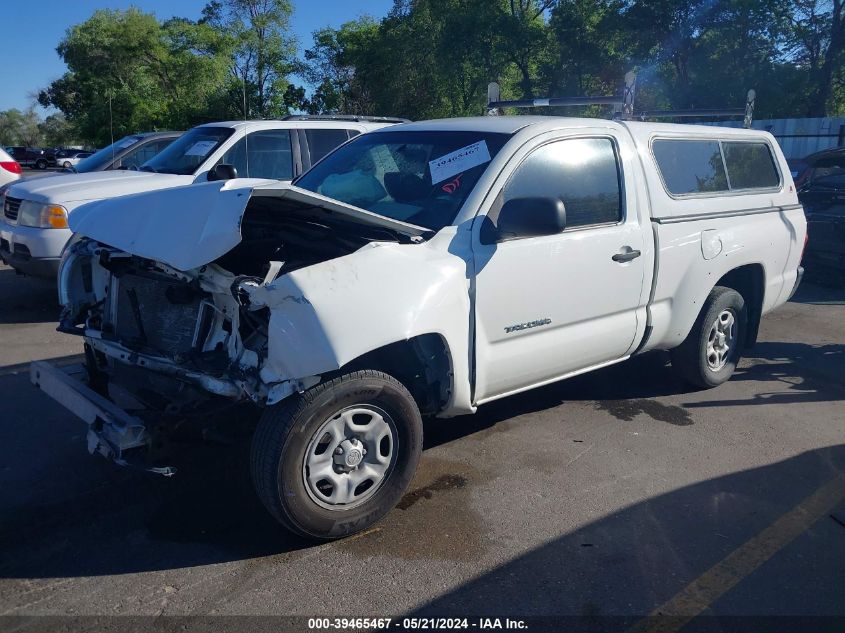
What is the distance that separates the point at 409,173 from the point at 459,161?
1.19ft

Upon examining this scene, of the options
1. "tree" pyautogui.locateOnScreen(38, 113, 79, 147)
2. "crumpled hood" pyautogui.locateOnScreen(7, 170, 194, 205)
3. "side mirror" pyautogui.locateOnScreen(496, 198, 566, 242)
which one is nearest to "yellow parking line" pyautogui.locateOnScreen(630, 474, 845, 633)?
"side mirror" pyautogui.locateOnScreen(496, 198, 566, 242)

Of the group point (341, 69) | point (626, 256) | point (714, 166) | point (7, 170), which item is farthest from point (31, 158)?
point (626, 256)

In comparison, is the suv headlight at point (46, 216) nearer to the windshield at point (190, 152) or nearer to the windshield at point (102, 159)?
the windshield at point (190, 152)

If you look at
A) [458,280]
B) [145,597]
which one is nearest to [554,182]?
[458,280]

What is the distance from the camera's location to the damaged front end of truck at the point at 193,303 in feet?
10.5

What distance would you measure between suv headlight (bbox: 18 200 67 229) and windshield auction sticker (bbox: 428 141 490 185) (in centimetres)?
448

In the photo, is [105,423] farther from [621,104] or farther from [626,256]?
[621,104]

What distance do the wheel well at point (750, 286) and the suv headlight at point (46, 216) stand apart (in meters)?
5.95

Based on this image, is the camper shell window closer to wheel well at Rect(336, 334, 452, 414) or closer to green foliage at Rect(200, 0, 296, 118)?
wheel well at Rect(336, 334, 452, 414)

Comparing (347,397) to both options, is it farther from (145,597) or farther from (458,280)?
(145,597)

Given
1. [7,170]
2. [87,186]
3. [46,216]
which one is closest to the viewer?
[46,216]

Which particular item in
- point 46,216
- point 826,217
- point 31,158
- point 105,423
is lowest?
point 105,423

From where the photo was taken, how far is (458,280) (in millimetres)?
3746

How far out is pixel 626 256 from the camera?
4.64 meters
